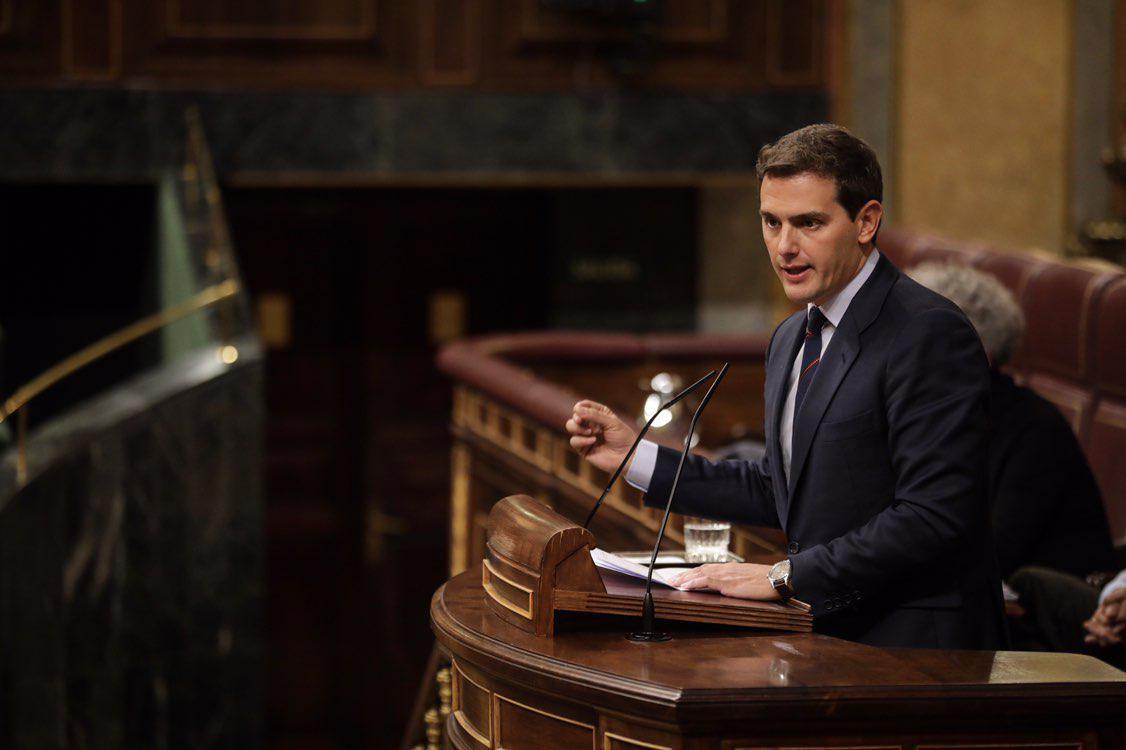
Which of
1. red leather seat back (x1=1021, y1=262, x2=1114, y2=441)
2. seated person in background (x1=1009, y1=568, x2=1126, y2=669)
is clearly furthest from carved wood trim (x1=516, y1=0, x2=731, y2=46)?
seated person in background (x1=1009, y1=568, x2=1126, y2=669)

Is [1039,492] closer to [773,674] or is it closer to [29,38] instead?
[773,674]

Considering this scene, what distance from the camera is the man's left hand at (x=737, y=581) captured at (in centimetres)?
204

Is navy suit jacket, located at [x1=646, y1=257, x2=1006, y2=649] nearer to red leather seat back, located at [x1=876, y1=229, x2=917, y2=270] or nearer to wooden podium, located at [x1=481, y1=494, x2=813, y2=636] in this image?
wooden podium, located at [x1=481, y1=494, x2=813, y2=636]

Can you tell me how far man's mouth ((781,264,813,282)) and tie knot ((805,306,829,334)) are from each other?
93 millimetres

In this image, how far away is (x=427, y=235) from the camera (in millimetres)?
8133

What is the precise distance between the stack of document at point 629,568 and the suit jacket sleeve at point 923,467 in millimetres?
A: 194

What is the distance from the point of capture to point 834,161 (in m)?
1.98

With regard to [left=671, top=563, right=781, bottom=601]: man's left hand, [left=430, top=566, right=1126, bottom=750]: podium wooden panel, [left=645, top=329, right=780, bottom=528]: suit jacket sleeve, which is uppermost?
[left=645, top=329, right=780, bottom=528]: suit jacket sleeve

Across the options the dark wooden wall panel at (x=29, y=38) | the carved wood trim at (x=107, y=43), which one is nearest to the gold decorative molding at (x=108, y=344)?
the carved wood trim at (x=107, y=43)

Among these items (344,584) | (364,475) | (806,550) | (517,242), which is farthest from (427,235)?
(806,550)

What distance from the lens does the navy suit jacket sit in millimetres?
1936

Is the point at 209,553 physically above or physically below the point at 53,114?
below

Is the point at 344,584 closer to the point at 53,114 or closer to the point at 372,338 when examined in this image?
the point at 372,338

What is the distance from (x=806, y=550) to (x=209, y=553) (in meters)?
3.77
